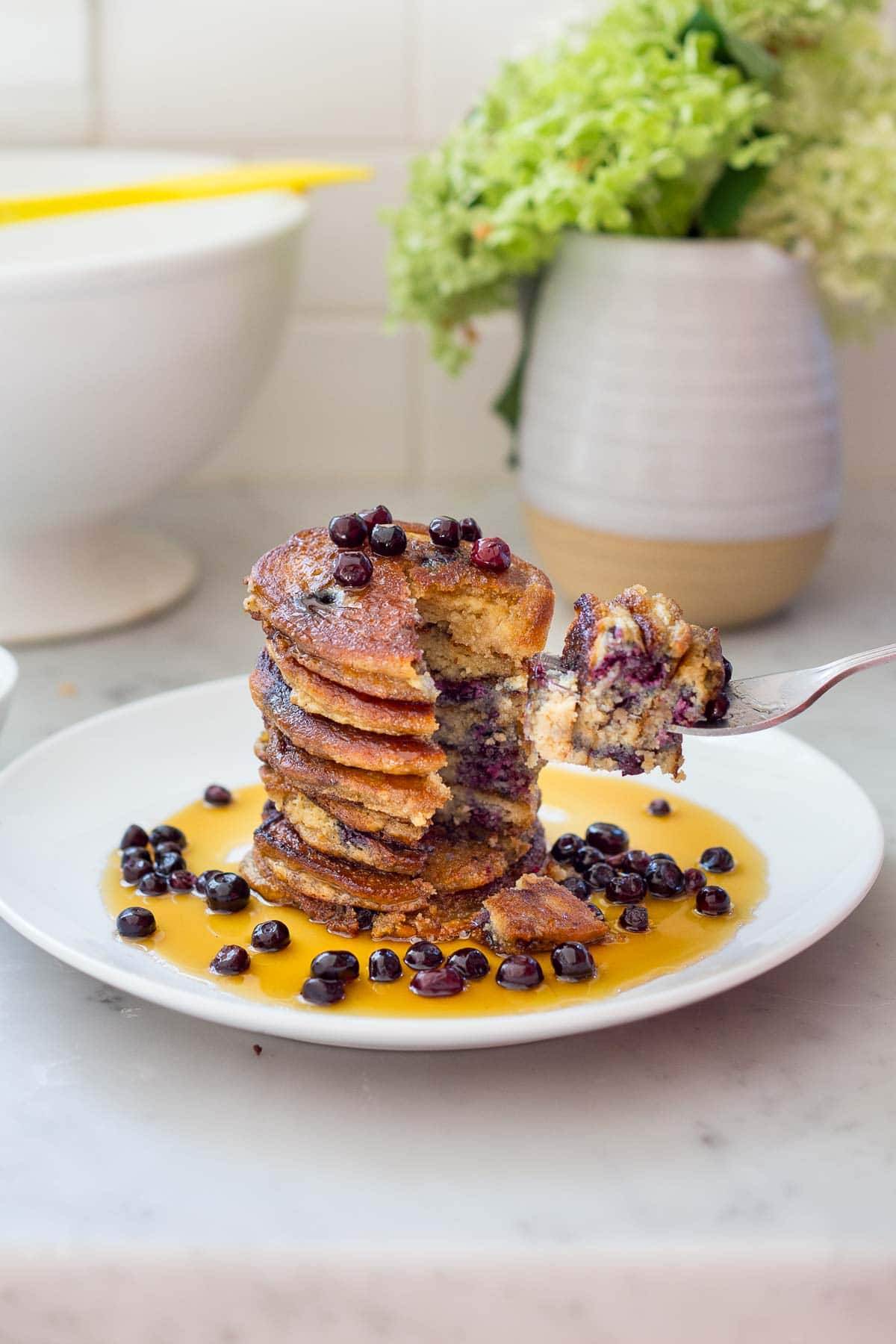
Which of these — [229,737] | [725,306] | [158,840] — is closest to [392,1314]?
[158,840]

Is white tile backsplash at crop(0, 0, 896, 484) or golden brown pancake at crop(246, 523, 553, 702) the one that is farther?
white tile backsplash at crop(0, 0, 896, 484)

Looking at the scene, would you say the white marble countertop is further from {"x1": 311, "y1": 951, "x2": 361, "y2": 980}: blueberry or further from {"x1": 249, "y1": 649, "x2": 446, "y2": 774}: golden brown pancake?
{"x1": 249, "y1": 649, "x2": 446, "y2": 774}: golden brown pancake

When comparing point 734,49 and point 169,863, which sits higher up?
point 734,49

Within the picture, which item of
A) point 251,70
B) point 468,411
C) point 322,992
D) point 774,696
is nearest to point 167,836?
point 322,992

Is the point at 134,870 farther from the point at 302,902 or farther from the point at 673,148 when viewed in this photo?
the point at 673,148

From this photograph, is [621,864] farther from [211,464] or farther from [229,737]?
[211,464]

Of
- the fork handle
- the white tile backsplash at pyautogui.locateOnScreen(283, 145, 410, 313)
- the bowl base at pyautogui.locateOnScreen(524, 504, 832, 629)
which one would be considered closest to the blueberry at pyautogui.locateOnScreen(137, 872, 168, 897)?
the fork handle
